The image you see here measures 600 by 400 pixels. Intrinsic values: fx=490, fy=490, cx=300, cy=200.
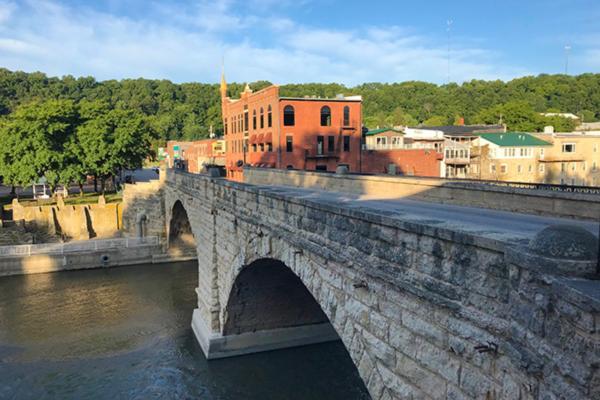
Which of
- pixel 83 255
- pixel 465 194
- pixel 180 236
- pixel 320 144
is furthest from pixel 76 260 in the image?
pixel 465 194

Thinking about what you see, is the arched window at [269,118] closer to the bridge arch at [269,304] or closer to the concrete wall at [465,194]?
the concrete wall at [465,194]

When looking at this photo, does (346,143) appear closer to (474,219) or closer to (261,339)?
(261,339)

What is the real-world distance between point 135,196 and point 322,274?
4256cm

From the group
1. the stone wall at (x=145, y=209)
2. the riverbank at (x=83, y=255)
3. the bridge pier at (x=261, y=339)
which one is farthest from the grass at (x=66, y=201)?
the bridge pier at (x=261, y=339)

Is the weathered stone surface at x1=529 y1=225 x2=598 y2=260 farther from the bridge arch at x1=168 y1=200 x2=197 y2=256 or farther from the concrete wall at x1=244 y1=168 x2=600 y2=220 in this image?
the bridge arch at x1=168 y1=200 x2=197 y2=256

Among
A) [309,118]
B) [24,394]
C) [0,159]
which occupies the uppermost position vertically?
[309,118]

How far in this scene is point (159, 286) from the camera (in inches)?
1544

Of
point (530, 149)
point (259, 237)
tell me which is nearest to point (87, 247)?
point (259, 237)

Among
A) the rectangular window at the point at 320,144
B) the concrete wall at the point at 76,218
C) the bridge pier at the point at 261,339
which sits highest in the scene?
the rectangular window at the point at 320,144

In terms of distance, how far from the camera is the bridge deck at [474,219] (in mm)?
8063

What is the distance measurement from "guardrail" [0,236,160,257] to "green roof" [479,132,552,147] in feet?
137

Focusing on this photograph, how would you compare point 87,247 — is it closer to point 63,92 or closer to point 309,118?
point 309,118

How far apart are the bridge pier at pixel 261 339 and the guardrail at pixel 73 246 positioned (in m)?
22.6

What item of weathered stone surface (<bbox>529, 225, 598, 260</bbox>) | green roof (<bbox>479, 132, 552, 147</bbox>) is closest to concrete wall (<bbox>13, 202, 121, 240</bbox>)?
green roof (<bbox>479, 132, 552, 147</bbox>)
